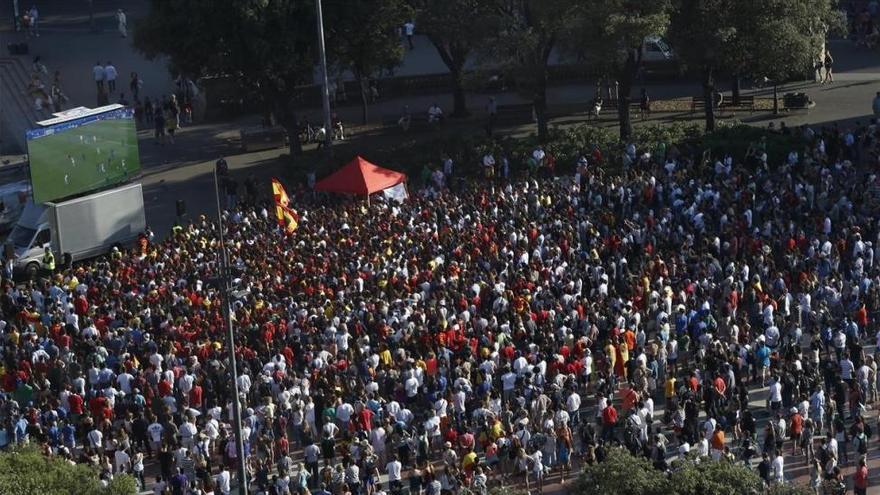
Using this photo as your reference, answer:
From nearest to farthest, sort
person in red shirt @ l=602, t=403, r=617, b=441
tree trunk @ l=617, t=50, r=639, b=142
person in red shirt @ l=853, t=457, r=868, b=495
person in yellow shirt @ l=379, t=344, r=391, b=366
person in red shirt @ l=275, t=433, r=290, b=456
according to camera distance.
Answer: person in red shirt @ l=853, t=457, r=868, b=495, person in red shirt @ l=602, t=403, r=617, b=441, person in red shirt @ l=275, t=433, r=290, b=456, person in yellow shirt @ l=379, t=344, r=391, b=366, tree trunk @ l=617, t=50, r=639, b=142

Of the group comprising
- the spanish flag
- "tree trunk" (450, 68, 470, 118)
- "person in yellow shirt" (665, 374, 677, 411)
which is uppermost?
"tree trunk" (450, 68, 470, 118)

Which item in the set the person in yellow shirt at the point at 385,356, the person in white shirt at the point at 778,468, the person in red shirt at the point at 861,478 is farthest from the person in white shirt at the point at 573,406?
the person in red shirt at the point at 861,478

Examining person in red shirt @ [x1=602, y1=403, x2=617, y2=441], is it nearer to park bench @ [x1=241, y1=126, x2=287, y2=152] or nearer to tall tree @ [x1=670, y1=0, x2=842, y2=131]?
tall tree @ [x1=670, y1=0, x2=842, y2=131]

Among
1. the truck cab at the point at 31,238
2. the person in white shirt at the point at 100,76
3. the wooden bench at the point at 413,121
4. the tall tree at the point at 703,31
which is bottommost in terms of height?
the truck cab at the point at 31,238

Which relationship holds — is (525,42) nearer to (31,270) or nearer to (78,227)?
(78,227)

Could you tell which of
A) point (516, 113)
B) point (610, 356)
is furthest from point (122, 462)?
point (516, 113)

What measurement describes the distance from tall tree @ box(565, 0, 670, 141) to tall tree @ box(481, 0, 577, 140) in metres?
1.15

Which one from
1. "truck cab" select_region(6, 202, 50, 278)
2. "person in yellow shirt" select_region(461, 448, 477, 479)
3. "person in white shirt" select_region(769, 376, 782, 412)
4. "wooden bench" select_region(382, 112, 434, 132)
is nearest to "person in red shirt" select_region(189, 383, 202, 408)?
"person in yellow shirt" select_region(461, 448, 477, 479)

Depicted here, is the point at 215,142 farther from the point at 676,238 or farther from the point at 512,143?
the point at 676,238

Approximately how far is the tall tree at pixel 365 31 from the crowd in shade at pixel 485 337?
9193 millimetres

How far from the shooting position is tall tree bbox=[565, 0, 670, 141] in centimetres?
4684

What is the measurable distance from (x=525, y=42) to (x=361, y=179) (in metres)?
7.61

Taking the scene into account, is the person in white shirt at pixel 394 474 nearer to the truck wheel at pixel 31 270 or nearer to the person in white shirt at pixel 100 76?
the truck wheel at pixel 31 270

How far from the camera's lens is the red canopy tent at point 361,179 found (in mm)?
46156
